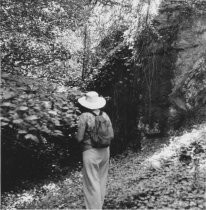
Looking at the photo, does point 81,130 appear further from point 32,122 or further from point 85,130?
point 32,122

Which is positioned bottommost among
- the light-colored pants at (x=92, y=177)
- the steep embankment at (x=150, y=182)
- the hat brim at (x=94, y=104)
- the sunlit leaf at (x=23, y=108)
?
the steep embankment at (x=150, y=182)

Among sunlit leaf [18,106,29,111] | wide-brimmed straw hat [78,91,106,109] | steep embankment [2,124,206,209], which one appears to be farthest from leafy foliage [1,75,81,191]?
steep embankment [2,124,206,209]

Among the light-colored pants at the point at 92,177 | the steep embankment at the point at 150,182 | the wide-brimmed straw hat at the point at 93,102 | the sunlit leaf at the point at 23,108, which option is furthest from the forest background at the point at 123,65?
the sunlit leaf at the point at 23,108

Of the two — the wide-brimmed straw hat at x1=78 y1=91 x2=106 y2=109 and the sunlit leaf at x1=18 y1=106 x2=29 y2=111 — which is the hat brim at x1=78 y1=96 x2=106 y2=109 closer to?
the wide-brimmed straw hat at x1=78 y1=91 x2=106 y2=109

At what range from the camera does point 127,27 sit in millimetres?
10680

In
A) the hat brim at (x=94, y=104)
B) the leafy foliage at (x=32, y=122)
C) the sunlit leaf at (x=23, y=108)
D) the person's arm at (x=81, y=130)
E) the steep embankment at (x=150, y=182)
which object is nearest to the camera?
the sunlit leaf at (x=23, y=108)

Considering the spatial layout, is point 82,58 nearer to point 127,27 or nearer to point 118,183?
point 127,27

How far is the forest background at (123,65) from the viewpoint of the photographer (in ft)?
30.6

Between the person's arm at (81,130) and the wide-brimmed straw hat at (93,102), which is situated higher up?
the wide-brimmed straw hat at (93,102)

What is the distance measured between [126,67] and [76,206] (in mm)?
5537

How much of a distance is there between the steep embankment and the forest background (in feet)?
2.66

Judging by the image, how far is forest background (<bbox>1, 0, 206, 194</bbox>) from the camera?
9320 millimetres

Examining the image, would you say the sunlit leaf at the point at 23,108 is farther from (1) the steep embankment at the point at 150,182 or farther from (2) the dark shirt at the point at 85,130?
(1) the steep embankment at the point at 150,182

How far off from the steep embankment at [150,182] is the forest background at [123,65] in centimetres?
81
